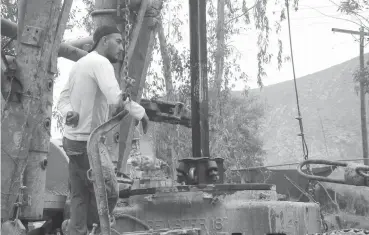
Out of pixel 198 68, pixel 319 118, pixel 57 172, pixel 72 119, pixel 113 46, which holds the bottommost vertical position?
pixel 57 172

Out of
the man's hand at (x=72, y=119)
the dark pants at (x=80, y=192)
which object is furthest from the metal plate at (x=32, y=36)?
the dark pants at (x=80, y=192)

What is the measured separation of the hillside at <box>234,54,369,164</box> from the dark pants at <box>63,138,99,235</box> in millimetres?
77733

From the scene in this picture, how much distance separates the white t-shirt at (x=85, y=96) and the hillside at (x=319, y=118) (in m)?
77.8

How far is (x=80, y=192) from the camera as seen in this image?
17.0 feet

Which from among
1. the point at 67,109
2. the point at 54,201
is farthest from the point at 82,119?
the point at 54,201

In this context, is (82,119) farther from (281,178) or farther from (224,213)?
(281,178)

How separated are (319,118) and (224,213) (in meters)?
85.6

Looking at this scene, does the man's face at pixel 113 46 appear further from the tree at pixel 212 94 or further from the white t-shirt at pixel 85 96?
the tree at pixel 212 94

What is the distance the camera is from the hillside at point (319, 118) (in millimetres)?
85375

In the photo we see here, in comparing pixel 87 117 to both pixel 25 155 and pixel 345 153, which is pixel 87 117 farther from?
pixel 345 153

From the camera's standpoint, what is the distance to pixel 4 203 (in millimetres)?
5086

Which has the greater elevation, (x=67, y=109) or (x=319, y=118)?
(x=319, y=118)

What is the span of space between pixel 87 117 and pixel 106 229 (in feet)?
3.71

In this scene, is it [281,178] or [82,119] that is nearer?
[82,119]
